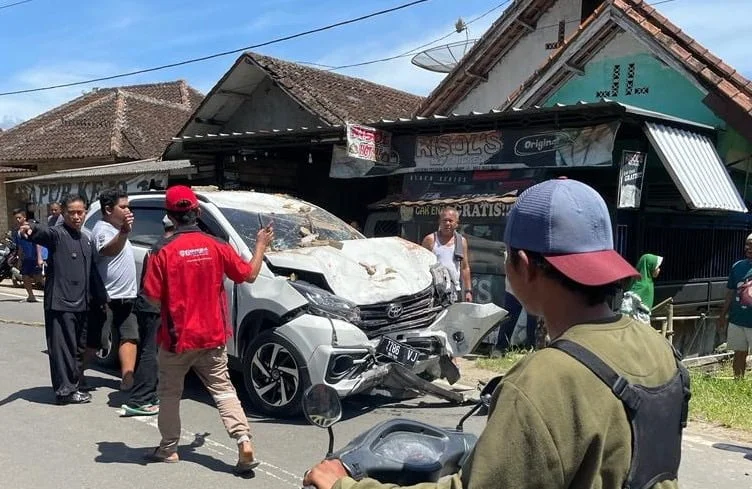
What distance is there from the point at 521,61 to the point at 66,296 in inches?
444

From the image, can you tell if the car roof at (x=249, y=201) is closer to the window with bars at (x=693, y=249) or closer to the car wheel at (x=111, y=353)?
the car wheel at (x=111, y=353)

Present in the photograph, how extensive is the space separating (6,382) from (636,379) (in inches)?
277

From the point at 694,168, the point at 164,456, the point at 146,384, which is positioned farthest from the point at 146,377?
the point at 694,168

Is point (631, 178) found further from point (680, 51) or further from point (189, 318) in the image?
point (189, 318)

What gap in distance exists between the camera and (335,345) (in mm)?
5664

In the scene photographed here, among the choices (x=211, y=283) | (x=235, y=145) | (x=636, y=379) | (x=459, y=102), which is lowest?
(x=211, y=283)

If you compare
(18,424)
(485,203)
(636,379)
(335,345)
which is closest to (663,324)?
(485,203)

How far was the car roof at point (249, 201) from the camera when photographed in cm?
695

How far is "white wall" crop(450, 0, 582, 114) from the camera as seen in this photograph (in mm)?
14406

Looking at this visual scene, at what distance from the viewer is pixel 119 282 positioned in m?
6.55

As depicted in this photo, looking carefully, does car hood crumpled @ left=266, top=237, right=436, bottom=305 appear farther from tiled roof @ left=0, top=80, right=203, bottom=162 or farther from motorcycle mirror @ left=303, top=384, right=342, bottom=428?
tiled roof @ left=0, top=80, right=203, bottom=162

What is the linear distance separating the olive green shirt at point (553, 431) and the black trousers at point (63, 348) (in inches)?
217

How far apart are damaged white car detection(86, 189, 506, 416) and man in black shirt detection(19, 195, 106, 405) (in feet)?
3.60

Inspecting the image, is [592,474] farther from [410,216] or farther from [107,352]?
[410,216]
